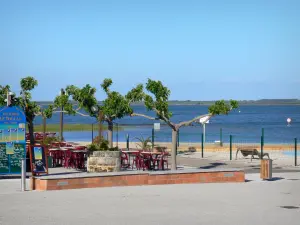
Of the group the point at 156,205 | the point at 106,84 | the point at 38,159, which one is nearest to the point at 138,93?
the point at 106,84

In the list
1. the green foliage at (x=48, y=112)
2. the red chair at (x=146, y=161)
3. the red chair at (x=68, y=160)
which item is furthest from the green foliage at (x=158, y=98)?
the green foliage at (x=48, y=112)

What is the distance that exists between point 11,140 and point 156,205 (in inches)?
238

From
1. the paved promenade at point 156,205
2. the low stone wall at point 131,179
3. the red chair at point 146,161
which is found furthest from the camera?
the red chair at point 146,161

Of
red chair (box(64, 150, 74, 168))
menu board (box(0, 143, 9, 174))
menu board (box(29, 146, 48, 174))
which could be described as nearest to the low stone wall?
menu board (box(0, 143, 9, 174))

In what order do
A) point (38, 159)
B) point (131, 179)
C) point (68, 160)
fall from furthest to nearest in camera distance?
point (68, 160) < point (38, 159) < point (131, 179)

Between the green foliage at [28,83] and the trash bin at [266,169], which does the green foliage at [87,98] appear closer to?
the green foliage at [28,83]

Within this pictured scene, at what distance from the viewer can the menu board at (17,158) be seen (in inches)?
731

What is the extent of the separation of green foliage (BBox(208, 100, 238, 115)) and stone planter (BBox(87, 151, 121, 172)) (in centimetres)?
429

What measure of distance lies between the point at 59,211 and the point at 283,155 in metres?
21.3

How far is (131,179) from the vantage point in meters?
17.6

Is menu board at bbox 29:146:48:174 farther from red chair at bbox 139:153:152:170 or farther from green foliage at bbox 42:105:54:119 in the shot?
green foliage at bbox 42:105:54:119

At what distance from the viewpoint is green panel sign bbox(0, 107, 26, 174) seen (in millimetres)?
18484

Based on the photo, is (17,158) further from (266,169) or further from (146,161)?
(266,169)

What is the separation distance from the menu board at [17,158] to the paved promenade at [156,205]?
1.71ft
